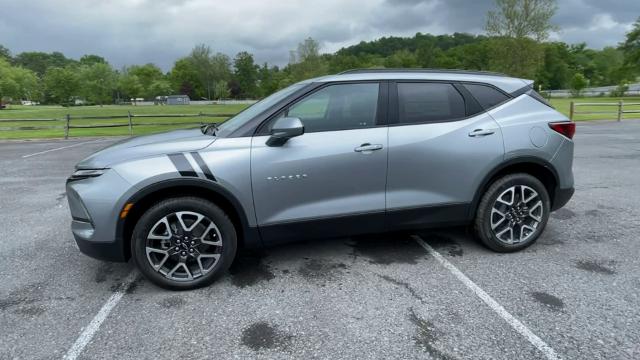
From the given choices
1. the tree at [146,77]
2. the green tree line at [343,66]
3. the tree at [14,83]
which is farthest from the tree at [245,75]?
the tree at [14,83]

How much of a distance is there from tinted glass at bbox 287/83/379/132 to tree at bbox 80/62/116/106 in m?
97.1

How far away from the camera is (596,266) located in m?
3.23

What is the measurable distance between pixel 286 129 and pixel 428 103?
1.34 meters

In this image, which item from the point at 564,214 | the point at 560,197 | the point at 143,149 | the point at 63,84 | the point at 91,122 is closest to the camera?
the point at 143,149

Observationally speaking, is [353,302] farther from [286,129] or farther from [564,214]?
[564,214]

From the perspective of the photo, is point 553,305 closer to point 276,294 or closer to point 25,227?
point 276,294

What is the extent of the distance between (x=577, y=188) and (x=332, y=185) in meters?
4.75

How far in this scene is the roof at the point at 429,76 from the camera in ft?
10.7

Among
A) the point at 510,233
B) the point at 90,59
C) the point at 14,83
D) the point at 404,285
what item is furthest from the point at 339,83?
the point at 90,59

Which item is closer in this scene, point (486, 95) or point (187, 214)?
point (187, 214)

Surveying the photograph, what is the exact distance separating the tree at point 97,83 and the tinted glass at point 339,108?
9711cm

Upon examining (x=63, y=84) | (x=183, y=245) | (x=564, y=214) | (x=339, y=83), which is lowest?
(x=564, y=214)

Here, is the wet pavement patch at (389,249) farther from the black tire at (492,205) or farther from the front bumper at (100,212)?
the front bumper at (100,212)

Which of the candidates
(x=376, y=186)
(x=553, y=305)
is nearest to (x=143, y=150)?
(x=376, y=186)
